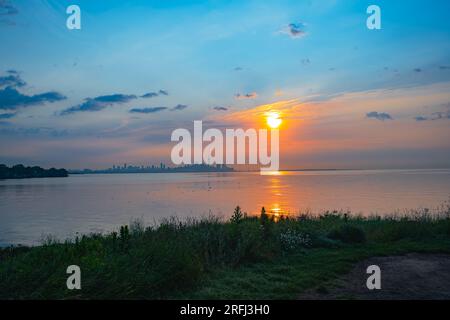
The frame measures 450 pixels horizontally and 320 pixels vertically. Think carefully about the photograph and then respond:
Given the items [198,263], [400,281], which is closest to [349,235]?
[400,281]

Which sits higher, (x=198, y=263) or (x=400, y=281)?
(x=198, y=263)

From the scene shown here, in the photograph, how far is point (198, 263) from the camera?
8.57 meters

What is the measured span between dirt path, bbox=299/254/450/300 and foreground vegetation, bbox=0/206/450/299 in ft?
1.15

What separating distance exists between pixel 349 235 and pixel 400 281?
453 cm

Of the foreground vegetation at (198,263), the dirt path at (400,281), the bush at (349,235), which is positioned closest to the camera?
the foreground vegetation at (198,263)

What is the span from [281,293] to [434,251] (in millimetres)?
6652

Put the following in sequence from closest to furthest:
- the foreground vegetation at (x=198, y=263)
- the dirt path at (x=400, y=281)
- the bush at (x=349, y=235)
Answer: the foreground vegetation at (x=198, y=263) < the dirt path at (x=400, y=281) < the bush at (x=349, y=235)

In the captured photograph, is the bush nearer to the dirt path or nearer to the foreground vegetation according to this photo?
the foreground vegetation

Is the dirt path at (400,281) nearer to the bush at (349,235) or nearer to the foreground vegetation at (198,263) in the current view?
the foreground vegetation at (198,263)

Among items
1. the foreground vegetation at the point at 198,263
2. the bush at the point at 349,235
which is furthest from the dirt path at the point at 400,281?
the bush at the point at 349,235

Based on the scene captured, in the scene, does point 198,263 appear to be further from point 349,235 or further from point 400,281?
point 349,235

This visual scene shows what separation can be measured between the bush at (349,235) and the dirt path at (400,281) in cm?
205

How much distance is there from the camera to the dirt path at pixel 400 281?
747 cm
